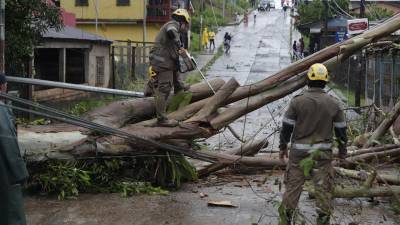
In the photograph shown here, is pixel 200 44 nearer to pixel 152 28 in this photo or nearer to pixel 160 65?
pixel 152 28

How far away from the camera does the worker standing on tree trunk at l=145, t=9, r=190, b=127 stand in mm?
7637

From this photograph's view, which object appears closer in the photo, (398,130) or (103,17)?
(398,130)

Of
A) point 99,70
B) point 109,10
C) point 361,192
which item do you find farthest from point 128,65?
point 361,192

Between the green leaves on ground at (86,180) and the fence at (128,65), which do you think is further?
the fence at (128,65)

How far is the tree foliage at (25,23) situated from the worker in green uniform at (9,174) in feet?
19.5

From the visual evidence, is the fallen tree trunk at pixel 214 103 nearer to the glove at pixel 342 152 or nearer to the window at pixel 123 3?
the glove at pixel 342 152

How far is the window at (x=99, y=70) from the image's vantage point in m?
23.0

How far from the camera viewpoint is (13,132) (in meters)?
4.20

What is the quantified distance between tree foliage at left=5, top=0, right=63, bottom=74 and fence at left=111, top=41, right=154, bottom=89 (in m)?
11.8

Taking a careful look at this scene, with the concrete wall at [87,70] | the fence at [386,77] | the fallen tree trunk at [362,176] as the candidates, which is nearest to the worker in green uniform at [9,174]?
the fallen tree trunk at [362,176]

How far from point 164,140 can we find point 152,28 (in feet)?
100

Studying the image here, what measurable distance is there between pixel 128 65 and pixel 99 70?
210 centimetres

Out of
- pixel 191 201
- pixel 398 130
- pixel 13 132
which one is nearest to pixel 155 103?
pixel 191 201

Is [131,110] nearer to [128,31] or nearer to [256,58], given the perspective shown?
[128,31]
